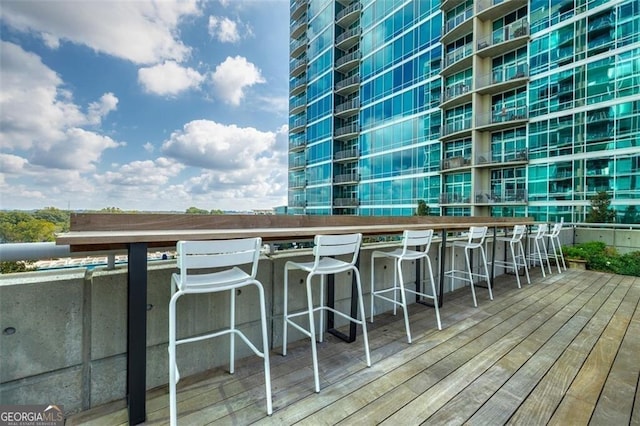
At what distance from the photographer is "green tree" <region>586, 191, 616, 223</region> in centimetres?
1014

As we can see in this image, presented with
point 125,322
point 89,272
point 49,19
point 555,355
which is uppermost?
point 49,19

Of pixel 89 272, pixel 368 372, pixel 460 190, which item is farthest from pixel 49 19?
pixel 460 190

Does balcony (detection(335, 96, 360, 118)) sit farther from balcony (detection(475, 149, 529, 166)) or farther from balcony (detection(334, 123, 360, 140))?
balcony (detection(475, 149, 529, 166))

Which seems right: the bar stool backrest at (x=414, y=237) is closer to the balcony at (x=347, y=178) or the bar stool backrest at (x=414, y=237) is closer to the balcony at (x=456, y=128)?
the balcony at (x=456, y=128)

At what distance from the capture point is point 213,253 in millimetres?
1472

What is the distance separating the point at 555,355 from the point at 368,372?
5.46 feet

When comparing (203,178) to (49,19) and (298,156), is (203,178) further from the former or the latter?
(298,156)

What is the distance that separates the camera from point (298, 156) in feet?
85.8

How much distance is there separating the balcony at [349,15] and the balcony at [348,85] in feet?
13.2

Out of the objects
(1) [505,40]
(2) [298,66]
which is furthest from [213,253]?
(2) [298,66]

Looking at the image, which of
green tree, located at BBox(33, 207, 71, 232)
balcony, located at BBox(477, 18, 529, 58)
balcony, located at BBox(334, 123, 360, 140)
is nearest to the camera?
green tree, located at BBox(33, 207, 71, 232)

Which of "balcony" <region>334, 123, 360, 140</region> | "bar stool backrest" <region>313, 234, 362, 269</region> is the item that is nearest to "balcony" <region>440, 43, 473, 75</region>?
"balcony" <region>334, 123, 360, 140</region>

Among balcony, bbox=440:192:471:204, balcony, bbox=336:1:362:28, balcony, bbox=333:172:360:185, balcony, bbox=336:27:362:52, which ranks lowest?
balcony, bbox=440:192:471:204

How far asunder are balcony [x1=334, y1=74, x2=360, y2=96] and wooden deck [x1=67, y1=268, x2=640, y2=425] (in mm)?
20399
